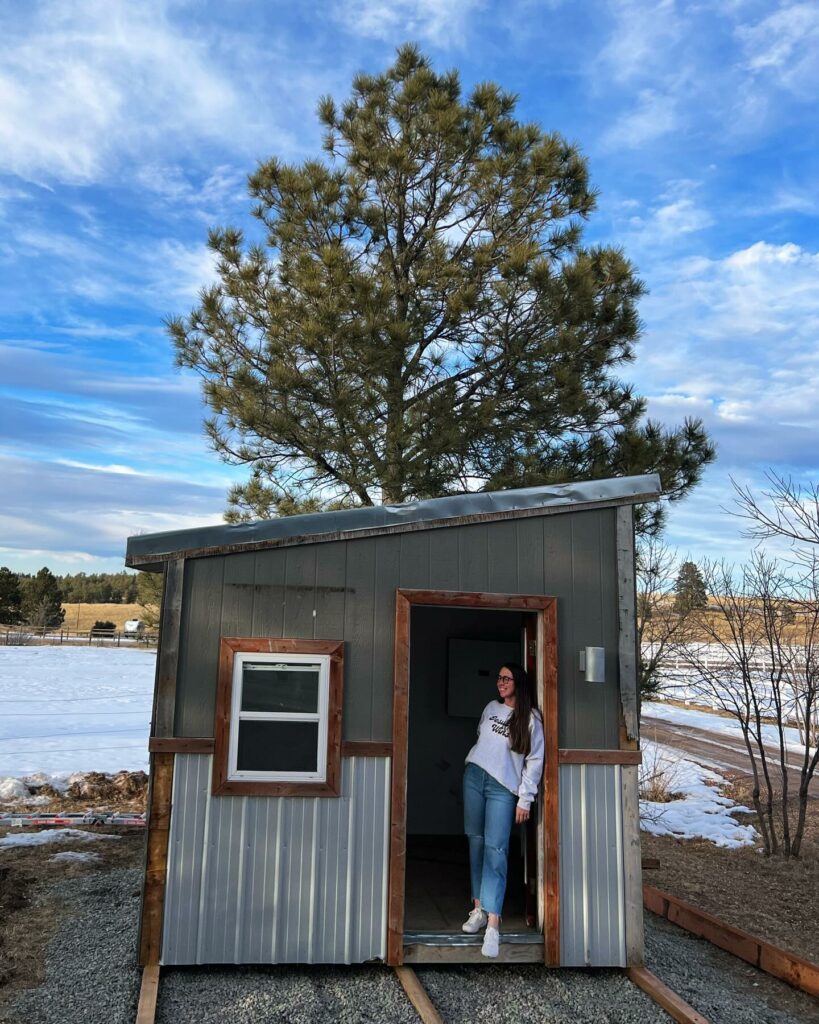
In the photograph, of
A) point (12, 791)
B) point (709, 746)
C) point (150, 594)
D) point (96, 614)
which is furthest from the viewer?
point (96, 614)

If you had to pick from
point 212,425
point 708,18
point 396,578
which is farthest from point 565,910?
point 708,18

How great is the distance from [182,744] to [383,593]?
1.41 meters

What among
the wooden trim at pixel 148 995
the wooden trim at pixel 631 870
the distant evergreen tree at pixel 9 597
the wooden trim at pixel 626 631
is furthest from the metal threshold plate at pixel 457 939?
the distant evergreen tree at pixel 9 597

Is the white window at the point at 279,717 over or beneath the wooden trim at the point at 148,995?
over

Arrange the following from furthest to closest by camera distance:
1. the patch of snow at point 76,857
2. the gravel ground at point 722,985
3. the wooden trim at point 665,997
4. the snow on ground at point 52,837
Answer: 1. the snow on ground at point 52,837
2. the patch of snow at point 76,857
3. the gravel ground at point 722,985
4. the wooden trim at point 665,997

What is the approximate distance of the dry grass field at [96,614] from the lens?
5448 cm

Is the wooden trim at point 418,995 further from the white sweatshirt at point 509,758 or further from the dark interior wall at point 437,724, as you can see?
the dark interior wall at point 437,724

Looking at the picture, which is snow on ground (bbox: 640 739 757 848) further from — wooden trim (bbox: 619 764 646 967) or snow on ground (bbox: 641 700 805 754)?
wooden trim (bbox: 619 764 646 967)

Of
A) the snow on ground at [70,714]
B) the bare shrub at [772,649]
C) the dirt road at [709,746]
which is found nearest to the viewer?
the bare shrub at [772,649]

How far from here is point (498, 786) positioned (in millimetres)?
4605

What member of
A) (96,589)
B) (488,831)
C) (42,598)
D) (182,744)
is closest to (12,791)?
(182,744)

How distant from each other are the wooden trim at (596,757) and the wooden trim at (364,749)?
3.45 feet

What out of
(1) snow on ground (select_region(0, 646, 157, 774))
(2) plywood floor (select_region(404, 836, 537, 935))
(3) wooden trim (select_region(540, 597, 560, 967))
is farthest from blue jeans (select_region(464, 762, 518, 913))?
(1) snow on ground (select_region(0, 646, 157, 774))

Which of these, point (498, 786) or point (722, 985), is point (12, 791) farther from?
point (722, 985)
